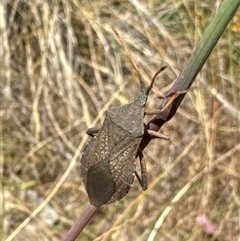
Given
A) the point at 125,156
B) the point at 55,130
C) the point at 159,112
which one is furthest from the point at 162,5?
the point at 159,112

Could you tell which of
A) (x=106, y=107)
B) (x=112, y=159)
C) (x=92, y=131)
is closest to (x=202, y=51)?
(x=112, y=159)

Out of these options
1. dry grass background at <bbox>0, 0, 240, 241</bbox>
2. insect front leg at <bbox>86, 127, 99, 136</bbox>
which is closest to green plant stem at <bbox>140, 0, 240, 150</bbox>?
insect front leg at <bbox>86, 127, 99, 136</bbox>

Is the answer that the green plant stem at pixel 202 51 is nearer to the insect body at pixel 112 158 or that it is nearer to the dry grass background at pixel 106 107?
the insect body at pixel 112 158

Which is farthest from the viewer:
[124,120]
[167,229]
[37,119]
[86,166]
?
[37,119]

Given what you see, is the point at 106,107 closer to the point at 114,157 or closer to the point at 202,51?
the point at 114,157

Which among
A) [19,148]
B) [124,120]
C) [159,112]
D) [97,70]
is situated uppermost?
[159,112]

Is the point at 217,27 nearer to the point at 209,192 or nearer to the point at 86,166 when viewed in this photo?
the point at 86,166

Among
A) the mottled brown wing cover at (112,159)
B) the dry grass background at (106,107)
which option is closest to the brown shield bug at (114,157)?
the mottled brown wing cover at (112,159)
